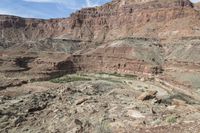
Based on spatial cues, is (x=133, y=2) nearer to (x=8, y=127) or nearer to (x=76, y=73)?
(x=76, y=73)

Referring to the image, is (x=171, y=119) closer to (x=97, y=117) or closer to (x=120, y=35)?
(x=97, y=117)

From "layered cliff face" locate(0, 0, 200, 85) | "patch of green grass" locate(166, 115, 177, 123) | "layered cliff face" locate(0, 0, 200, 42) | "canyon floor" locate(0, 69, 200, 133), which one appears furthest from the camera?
"layered cliff face" locate(0, 0, 200, 42)

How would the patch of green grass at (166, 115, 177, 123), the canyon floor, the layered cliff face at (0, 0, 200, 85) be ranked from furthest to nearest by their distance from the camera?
the layered cliff face at (0, 0, 200, 85), the patch of green grass at (166, 115, 177, 123), the canyon floor

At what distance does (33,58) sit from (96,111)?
2454 inches

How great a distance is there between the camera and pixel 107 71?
78250mm

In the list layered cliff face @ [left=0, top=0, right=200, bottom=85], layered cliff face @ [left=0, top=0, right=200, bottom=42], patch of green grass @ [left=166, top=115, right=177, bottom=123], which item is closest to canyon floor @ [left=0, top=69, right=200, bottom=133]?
patch of green grass @ [left=166, top=115, right=177, bottom=123]

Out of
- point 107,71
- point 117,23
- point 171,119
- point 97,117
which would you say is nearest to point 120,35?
point 117,23

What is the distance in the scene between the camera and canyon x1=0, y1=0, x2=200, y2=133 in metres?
20.3

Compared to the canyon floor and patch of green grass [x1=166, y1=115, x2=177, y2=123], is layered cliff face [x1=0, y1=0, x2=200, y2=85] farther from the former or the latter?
patch of green grass [x1=166, y1=115, x2=177, y2=123]

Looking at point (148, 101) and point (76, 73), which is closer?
point (148, 101)

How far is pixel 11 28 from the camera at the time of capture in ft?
485

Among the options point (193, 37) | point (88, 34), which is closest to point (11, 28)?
point (88, 34)

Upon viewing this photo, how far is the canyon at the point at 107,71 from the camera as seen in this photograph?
2034cm

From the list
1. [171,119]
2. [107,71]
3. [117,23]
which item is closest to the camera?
[171,119]
